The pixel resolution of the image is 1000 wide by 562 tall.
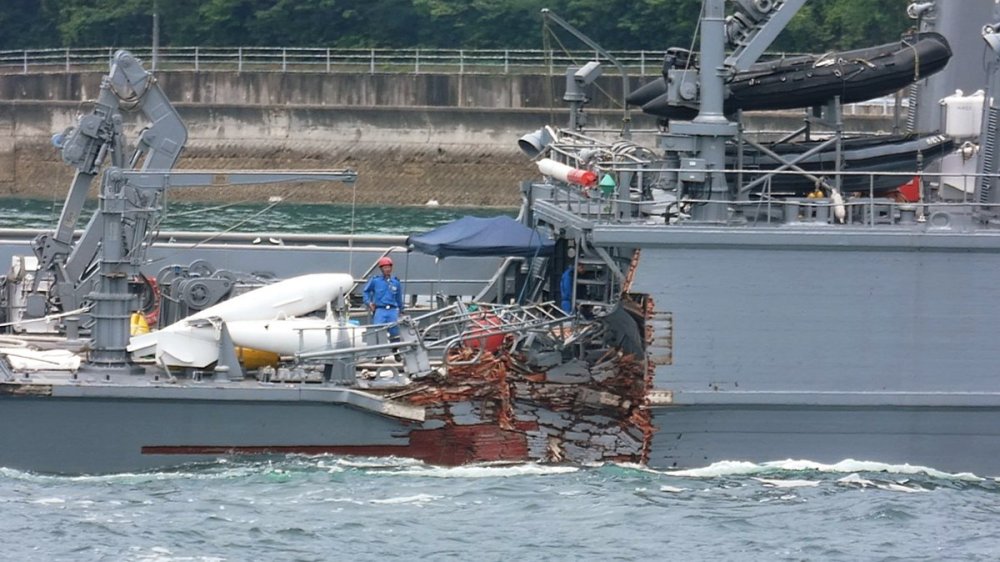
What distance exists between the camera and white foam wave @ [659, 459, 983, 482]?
16641mm

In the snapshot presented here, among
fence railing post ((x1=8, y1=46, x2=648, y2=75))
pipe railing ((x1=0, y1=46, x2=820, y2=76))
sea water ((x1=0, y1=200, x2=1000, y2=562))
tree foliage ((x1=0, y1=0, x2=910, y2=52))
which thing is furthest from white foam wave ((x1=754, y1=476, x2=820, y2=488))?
tree foliage ((x1=0, y1=0, x2=910, y2=52))

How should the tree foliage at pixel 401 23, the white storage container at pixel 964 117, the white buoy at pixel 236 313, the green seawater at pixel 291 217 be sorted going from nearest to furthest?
1. the white buoy at pixel 236 313
2. the white storage container at pixel 964 117
3. the green seawater at pixel 291 217
4. the tree foliage at pixel 401 23

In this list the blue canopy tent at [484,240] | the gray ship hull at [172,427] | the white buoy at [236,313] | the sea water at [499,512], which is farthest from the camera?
the blue canopy tent at [484,240]

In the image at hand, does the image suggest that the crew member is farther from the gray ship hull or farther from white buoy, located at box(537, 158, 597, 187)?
white buoy, located at box(537, 158, 597, 187)

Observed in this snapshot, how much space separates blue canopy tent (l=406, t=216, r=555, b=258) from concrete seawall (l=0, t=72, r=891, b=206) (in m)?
28.0

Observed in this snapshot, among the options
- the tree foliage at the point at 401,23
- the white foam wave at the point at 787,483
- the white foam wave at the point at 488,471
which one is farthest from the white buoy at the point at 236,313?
the tree foliage at the point at 401,23

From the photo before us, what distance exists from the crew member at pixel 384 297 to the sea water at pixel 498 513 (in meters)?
1.71

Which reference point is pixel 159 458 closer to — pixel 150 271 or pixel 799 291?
pixel 150 271

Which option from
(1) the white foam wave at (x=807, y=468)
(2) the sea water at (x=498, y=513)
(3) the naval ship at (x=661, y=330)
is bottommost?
(2) the sea water at (x=498, y=513)

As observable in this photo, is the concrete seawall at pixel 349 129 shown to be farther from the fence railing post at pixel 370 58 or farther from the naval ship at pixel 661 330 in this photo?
the naval ship at pixel 661 330

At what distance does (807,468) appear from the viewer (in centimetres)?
1672

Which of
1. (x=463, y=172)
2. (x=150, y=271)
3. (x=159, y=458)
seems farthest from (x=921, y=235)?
(x=463, y=172)

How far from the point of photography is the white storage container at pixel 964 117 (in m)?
17.9

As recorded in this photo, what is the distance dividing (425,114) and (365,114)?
1736 mm
